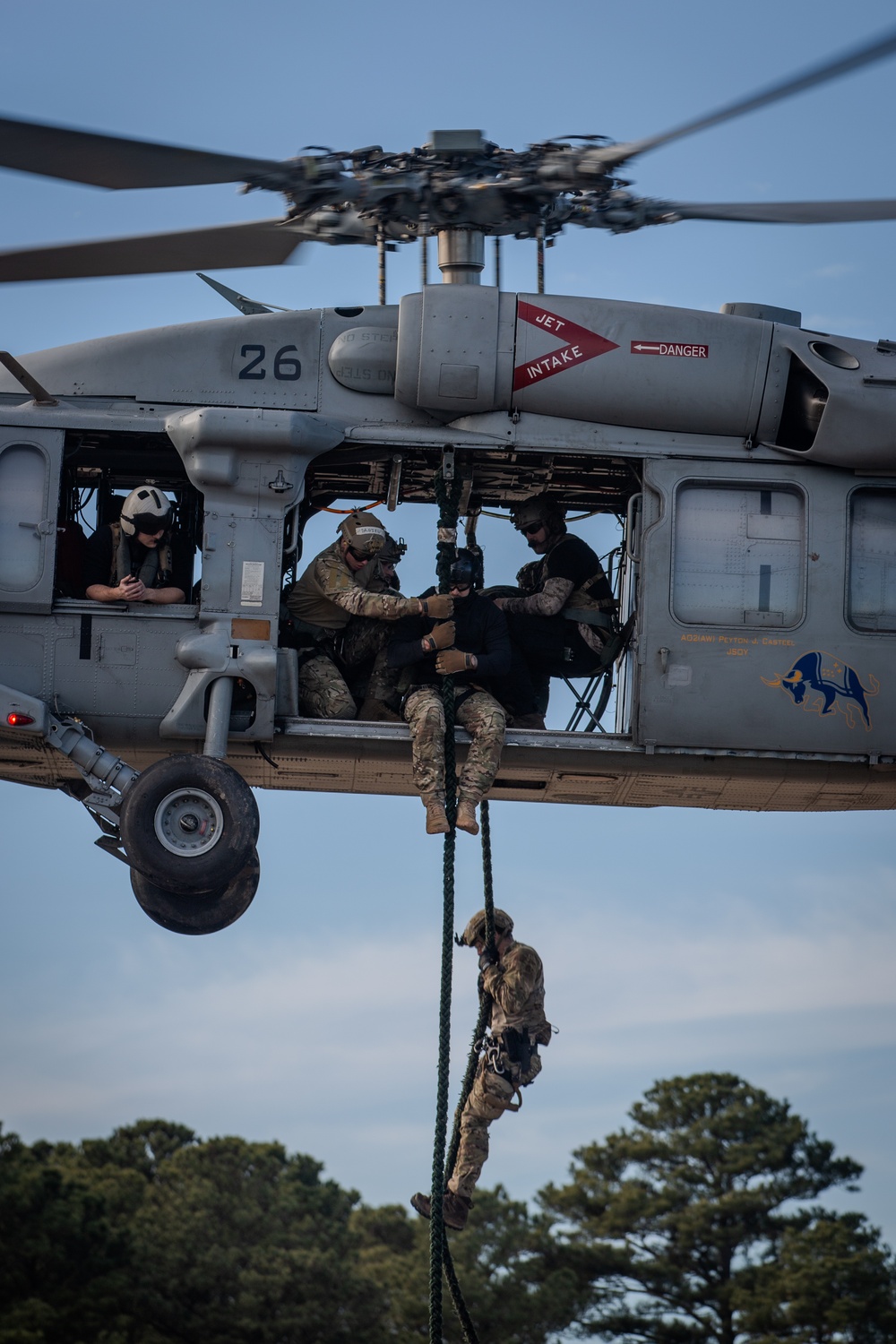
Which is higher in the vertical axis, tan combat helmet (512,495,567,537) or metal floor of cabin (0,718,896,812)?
tan combat helmet (512,495,567,537)

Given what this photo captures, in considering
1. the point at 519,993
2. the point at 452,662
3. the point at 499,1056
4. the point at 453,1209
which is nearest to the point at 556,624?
the point at 452,662

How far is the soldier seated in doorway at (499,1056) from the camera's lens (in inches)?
494

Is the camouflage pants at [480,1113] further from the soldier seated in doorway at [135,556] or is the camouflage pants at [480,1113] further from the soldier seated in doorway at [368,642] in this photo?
the soldier seated in doorway at [135,556]

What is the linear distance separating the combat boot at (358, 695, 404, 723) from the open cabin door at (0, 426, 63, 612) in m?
1.86

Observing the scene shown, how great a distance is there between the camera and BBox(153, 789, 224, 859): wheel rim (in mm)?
Result: 10688

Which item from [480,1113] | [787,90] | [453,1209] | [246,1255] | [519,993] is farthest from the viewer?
[246,1255]

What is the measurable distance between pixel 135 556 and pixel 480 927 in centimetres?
379

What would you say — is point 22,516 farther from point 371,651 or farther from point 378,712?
point 378,712

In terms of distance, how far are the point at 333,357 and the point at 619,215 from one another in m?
1.76

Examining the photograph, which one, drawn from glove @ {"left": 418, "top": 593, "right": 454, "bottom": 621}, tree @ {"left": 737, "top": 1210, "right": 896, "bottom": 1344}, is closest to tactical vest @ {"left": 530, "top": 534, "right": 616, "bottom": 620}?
glove @ {"left": 418, "top": 593, "right": 454, "bottom": 621}

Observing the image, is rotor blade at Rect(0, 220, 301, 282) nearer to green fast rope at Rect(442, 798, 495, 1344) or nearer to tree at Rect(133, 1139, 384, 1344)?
green fast rope at Rect(442, 798, 495, 1344)

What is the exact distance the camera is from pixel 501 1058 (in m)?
12.7

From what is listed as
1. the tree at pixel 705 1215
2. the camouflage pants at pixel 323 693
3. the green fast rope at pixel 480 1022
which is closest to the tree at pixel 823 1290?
the tree at pixel 705 1215

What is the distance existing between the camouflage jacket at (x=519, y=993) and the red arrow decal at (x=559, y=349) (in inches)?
153
